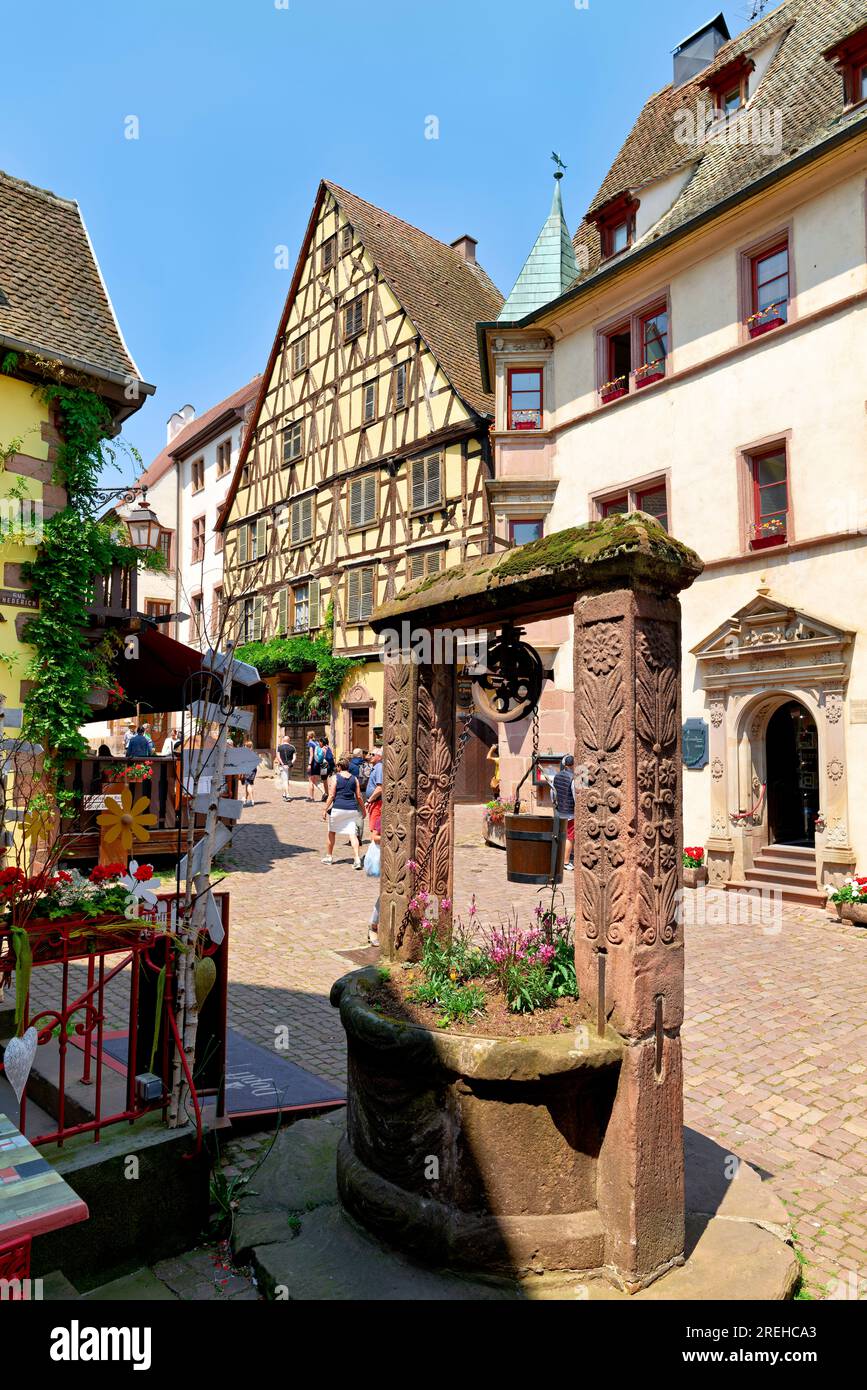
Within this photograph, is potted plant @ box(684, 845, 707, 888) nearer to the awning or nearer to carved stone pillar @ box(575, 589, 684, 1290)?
the awning

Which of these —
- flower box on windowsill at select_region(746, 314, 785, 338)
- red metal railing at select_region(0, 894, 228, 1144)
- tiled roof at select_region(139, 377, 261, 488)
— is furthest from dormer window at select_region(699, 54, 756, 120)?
tiled roof at select_region(139, 377, 261, 488)

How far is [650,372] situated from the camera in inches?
552

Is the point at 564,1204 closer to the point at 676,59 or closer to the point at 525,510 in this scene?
the point at 525,510

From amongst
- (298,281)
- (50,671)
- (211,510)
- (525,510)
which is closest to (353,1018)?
(50,671)

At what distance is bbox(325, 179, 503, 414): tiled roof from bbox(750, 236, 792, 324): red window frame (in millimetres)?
7961

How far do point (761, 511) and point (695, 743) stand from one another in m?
3.52

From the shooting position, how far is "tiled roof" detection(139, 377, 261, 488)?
105 feet

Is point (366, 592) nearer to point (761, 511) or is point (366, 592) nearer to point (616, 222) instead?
point (616, 222)

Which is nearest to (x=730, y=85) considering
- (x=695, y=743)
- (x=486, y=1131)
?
(x=695, y=743)

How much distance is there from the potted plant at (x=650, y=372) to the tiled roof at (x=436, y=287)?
6148 mm

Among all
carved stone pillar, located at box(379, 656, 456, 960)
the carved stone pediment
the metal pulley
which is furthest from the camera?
the carved stone pediment

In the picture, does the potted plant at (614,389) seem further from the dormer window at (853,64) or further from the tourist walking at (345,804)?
the tourist walking at (345,804)

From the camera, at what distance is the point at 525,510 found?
51.9 feet
